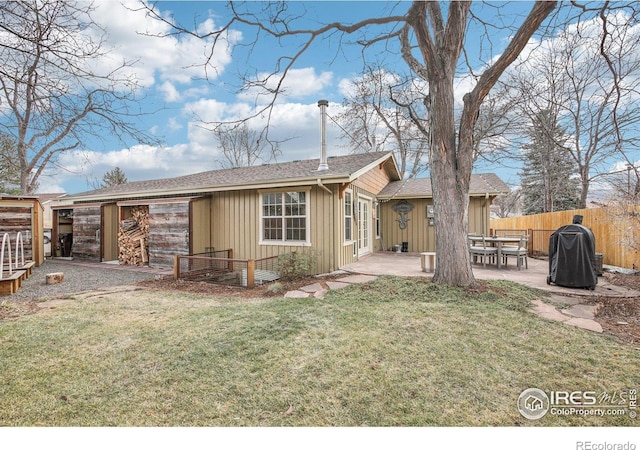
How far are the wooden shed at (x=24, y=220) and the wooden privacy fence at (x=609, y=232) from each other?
16.3 meters

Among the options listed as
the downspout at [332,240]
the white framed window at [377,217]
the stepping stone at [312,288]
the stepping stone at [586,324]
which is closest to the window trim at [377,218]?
the white framed window at [377,217]

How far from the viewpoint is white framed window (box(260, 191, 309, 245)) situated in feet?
26.2

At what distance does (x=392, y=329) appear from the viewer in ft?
11.8

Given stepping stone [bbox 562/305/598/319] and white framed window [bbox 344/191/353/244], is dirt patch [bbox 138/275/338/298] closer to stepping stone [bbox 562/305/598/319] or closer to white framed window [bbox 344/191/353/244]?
white framed window [bbox 344/191/353/244]

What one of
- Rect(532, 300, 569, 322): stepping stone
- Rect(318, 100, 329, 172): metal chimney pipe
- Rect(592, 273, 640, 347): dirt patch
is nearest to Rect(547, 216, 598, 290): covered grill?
Rect(592, 273, 640, 347): dirt patch

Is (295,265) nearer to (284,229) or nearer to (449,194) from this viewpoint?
(284,229)

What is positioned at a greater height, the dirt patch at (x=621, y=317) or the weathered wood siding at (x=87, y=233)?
the weathered wood siding at (x=87, y=233)

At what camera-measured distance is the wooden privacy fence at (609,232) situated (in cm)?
694

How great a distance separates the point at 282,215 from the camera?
8266 millimetres

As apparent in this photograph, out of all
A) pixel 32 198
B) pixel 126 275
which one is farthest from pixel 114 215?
pixel 126 275

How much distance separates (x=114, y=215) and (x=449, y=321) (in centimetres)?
1218

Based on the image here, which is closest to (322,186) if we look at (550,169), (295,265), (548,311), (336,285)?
(295,265)

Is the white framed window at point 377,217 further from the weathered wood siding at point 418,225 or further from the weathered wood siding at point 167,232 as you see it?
the weathered wood siding at point 167,232

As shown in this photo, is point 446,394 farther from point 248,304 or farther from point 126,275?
point 126,275
